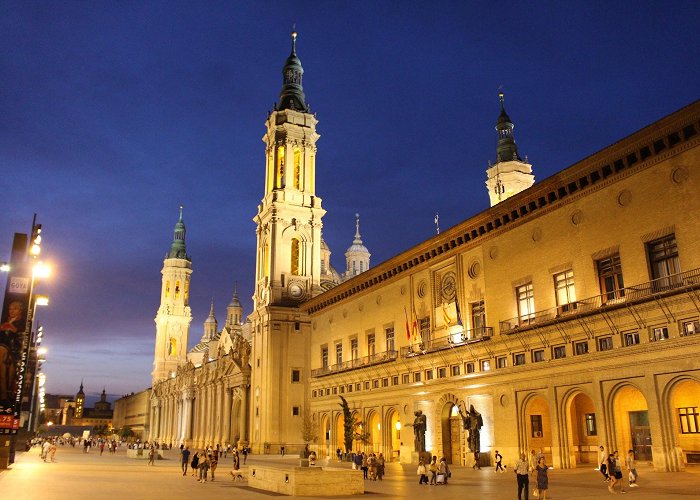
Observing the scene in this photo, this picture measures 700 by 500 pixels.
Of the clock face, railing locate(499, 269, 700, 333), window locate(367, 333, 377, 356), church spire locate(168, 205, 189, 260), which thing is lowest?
railing locate(499, 269, 700, 333)

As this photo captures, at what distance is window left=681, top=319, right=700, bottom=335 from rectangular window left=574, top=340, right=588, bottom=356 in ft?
18.3

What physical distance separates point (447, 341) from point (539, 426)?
8.45 meters

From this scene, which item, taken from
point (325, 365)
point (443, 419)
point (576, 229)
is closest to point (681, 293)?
point (576, 229)

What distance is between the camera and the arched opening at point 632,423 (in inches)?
1243

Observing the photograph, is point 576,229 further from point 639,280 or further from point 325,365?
point 325,365

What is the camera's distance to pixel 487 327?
39.9 meters

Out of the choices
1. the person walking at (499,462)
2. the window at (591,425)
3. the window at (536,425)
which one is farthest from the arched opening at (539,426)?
the window at (591,425)

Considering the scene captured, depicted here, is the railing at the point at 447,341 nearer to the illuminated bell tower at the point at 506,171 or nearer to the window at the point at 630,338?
the window at the point at 630,338

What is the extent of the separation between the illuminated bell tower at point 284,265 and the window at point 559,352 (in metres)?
36.9

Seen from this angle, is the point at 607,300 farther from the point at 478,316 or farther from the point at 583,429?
the point at 478,316

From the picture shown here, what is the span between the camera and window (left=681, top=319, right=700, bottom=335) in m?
27.7

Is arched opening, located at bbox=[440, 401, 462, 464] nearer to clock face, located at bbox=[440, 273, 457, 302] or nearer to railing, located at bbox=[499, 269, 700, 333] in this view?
clock face, located at bbox=[440, 273, 457, 302]

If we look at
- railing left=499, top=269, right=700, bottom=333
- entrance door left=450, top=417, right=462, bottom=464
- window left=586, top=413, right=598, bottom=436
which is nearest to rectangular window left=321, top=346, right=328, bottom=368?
entrance door left=450, top=417, right=462, bottom=464

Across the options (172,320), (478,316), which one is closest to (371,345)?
(478,316)
